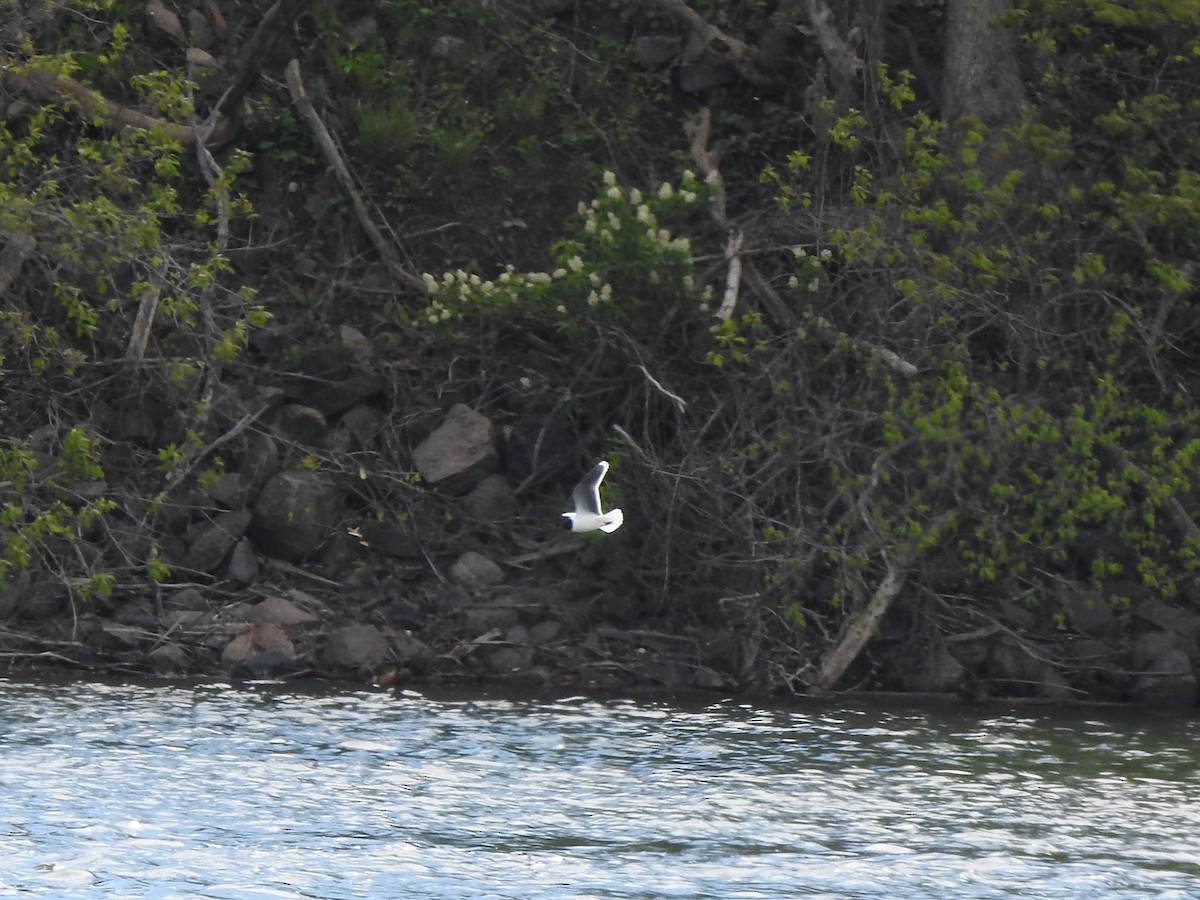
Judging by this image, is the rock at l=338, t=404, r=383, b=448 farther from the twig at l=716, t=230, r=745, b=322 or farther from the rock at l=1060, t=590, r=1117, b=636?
the rock at l=1060, t=590, r=1117, b=636

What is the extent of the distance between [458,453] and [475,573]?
117 centimetres

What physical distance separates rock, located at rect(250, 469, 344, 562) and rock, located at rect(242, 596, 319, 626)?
832 mm

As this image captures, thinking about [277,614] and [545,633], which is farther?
[545,633]

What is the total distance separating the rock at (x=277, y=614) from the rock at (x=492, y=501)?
73.9 inches

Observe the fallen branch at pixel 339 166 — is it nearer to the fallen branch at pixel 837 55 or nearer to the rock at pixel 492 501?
the rock at pixel 492 501

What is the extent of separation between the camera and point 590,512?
14.9 meters

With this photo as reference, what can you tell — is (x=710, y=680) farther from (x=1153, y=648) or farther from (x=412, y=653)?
(x=1153, y=648)

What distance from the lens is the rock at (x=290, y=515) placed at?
56.8 ft

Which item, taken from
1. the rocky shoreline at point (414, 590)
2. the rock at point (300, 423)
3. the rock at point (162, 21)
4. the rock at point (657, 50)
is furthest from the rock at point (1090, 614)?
the rock at point (162, 21)

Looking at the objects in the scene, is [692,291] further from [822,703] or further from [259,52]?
[259,52]

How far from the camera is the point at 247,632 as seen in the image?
1630cm

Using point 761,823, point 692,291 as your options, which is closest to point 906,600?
point 692,291

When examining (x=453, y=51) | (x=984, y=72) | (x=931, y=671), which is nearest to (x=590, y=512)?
(x=931, y=671)

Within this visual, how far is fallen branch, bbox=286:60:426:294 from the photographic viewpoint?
62.9ft
